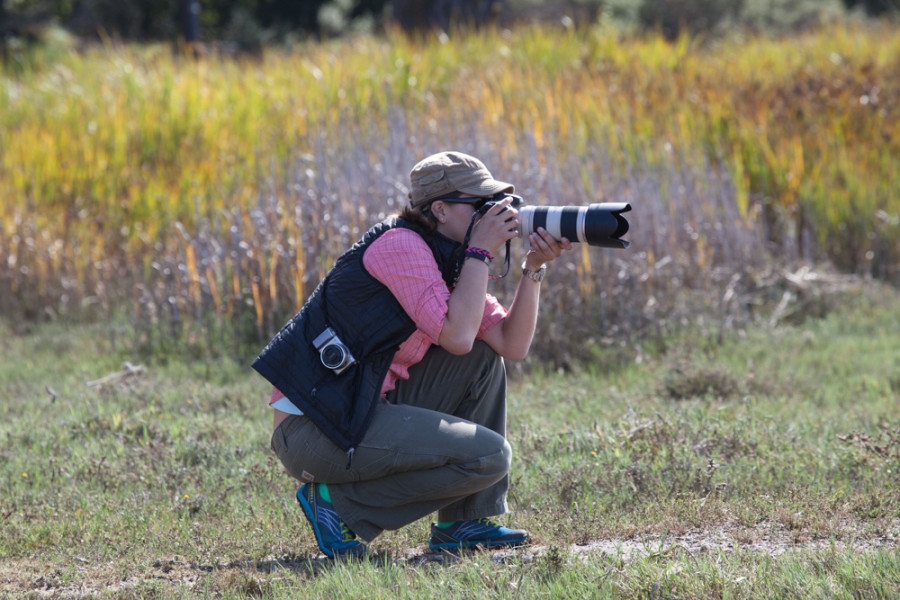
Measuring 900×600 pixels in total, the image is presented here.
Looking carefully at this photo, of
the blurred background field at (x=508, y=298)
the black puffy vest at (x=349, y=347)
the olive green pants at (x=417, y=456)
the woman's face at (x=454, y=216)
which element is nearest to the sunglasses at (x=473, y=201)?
the woman's face at (x=454, y=216)

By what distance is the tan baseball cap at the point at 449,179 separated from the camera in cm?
351

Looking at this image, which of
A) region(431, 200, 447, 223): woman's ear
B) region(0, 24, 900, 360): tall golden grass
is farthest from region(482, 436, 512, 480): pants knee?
region(0, 24, 900, 360): tall golden grass

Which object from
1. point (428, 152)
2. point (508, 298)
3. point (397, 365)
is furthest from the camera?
point (428, 152)

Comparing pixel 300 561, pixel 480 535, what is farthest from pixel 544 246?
pixel 300 561

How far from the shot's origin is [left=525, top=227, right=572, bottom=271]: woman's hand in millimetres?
3574

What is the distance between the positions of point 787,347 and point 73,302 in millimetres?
5275

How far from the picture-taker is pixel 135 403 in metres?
5.77

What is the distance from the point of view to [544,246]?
11.8ft

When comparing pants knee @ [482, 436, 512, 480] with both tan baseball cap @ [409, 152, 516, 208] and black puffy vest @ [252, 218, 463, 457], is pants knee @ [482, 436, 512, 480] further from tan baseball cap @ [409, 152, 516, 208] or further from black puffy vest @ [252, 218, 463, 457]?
tan baseball cap @ [409, 152, 516, 208]

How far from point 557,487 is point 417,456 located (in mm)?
983

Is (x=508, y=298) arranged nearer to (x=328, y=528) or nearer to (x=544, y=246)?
(x=544, y=246)

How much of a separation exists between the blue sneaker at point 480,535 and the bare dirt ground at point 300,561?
54mm

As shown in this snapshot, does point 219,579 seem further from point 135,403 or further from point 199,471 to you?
point 135,403

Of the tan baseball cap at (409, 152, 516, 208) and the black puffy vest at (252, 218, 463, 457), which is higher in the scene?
the tan baseball cap at (409, 152, 516, 208)
